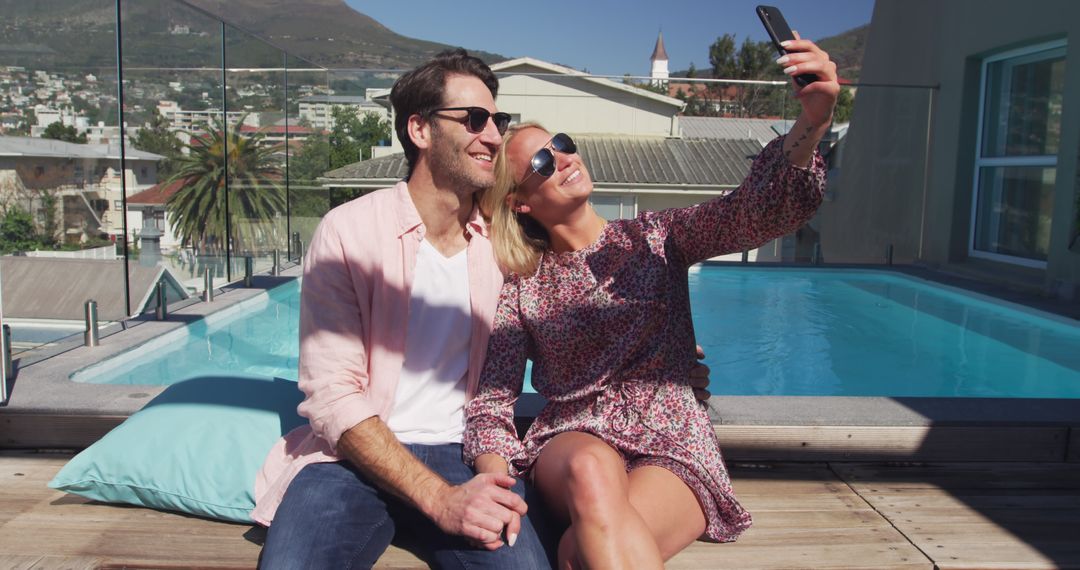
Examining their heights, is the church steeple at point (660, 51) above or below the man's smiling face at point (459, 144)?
above

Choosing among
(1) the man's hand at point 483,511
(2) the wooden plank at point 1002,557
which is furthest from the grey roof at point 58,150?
(2) the wooden plank at point 1002,557

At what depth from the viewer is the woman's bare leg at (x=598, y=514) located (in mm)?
1649

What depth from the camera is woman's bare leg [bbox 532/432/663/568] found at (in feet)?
5.41

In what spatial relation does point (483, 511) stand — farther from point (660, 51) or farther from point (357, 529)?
point (660, 51)

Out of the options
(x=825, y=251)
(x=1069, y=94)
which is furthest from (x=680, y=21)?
(x=1069, y=94)

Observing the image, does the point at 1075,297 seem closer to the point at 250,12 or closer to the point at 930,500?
Answer: the point at 930,500

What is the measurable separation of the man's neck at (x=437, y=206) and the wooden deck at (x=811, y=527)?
79 centimetres

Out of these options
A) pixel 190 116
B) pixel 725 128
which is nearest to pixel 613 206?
pixel 725 128

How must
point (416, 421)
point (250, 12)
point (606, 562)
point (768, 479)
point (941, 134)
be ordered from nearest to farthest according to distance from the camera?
point (606, 562) < point (416, 421) < point (768, 479) < point (941, 134) < point (250, 12)

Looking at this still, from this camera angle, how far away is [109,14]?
210 inches

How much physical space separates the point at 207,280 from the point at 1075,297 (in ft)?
22.7

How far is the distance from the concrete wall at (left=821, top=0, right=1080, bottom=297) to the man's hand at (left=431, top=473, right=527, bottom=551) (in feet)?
21.7

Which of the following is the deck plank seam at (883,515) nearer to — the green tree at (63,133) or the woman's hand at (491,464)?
the woman's hand at (491,464)

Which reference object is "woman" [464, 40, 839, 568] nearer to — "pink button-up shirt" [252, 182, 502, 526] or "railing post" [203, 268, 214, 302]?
"pink button-up shirt" [252, 182, 502, 526]
